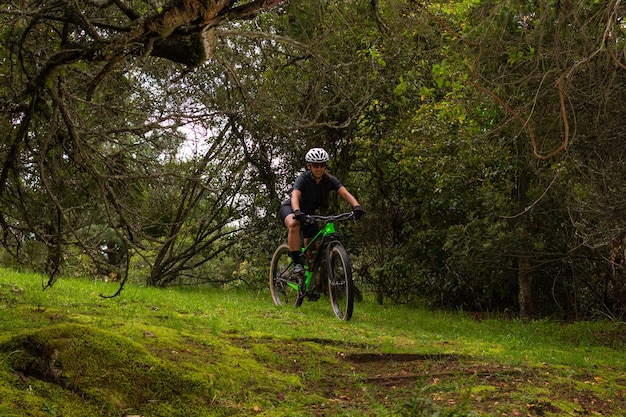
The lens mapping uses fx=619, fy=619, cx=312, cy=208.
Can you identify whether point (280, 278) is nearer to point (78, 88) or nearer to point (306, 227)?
point (306, 227)

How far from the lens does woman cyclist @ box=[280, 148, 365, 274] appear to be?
28.2 feet

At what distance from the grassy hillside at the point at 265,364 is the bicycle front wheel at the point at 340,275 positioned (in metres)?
0.22

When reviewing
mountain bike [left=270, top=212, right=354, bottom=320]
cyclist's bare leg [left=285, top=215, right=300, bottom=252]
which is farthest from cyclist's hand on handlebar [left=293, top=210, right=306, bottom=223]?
cyclist's bare leg [left=285, top=215, right=300, bottom=252]

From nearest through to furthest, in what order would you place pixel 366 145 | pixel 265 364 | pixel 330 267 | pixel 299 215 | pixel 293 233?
1. pixel 265 364
2. pixel 299 215
3. pixel 330 267
4. pixel 293 233
5. pixel 366 145

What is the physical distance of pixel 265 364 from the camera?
5.15 m

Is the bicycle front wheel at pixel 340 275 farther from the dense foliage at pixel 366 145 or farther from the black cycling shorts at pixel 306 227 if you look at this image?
the dense foliage at pixel 366 145

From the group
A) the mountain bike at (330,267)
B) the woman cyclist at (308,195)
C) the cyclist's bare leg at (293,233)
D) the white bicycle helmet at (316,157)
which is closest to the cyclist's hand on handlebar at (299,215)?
the woman cyclist at (308,195)

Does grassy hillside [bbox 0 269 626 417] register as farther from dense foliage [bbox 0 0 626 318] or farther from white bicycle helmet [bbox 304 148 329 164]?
white bicycle helmet [bbox 304 148 329 164]

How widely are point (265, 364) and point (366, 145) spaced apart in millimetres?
8037

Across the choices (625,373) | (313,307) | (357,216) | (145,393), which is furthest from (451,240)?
(145,393)

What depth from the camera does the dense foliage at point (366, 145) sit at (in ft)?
17.0

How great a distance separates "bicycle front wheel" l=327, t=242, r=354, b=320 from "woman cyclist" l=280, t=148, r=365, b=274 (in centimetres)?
62

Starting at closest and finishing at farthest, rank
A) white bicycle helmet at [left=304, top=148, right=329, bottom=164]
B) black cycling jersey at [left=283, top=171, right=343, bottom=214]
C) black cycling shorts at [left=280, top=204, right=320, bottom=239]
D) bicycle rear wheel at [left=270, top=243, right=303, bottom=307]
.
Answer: white bicycle helmet at [left=304, top=148, right=329, bottom=164] < black cycling jersey at [left=283, top=171, right=343, bottom=214] < black cycling shorts at [left=280, top=204, right=320, bottom=239] < bicycle rear wheel at [left=270, top=243, right=303, bottom=307]

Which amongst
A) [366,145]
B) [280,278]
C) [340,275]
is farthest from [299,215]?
[366,145]
